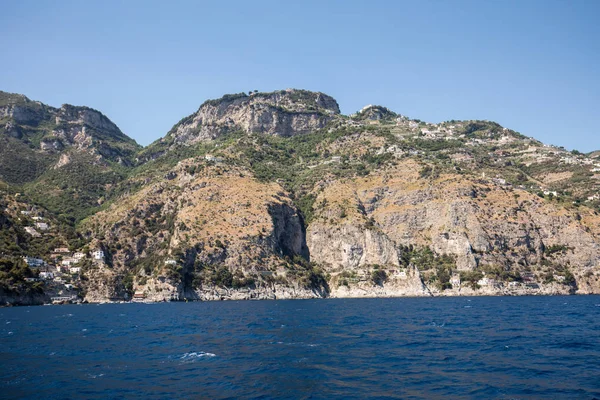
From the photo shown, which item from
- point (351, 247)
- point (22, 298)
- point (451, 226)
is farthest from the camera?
point (351, 247)

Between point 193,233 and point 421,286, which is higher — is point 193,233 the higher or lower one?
the higher one

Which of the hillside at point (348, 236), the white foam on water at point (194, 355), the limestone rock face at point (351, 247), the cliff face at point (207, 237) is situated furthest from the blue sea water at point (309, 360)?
the limestone rock face at point (351, 247)

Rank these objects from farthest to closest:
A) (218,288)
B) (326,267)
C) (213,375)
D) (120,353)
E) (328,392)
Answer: (326,267)
(218,288)
(120,353)
(213,375)
(328,392)

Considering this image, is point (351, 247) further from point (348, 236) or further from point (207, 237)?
point (207, 237)

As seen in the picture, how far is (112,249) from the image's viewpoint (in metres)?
149

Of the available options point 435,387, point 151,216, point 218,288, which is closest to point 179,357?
point 435,387

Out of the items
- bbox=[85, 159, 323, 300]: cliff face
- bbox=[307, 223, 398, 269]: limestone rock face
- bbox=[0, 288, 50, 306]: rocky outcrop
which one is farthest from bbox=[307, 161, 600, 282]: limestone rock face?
bbox=[0, 288, 50, 306]: rocky outcrop

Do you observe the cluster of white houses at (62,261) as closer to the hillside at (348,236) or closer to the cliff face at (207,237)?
the hillside at (348,236)

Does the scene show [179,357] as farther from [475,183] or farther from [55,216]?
[55,216]

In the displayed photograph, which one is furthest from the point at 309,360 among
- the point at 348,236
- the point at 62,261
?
the point at 62,261

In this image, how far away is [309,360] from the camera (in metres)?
36.8

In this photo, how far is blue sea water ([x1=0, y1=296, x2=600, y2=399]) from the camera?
2806cm

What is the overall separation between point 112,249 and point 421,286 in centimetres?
9240

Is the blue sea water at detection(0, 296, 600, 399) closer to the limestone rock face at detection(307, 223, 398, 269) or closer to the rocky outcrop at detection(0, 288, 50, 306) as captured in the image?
the rocky outcrop at detection(0, 288, 50, 306)
